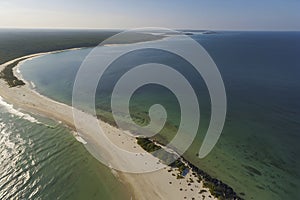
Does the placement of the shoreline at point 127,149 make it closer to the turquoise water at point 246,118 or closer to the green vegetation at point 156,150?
the green vegetation at point 156,150

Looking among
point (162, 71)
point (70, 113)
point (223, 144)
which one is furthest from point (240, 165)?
point (162, 71)

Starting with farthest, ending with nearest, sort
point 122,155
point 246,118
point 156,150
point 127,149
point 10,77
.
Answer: point 10,77, point 246,118, point 127,149, point 156,150, point 122,155

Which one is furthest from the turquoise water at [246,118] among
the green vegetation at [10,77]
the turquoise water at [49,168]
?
the turquoise water at [49,168]

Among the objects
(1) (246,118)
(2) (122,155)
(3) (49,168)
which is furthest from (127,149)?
(1) (246,118)

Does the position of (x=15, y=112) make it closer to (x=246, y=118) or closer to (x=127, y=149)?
(x=127, y=149)

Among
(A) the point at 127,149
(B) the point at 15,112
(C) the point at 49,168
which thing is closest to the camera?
(C) the point at 49,168
